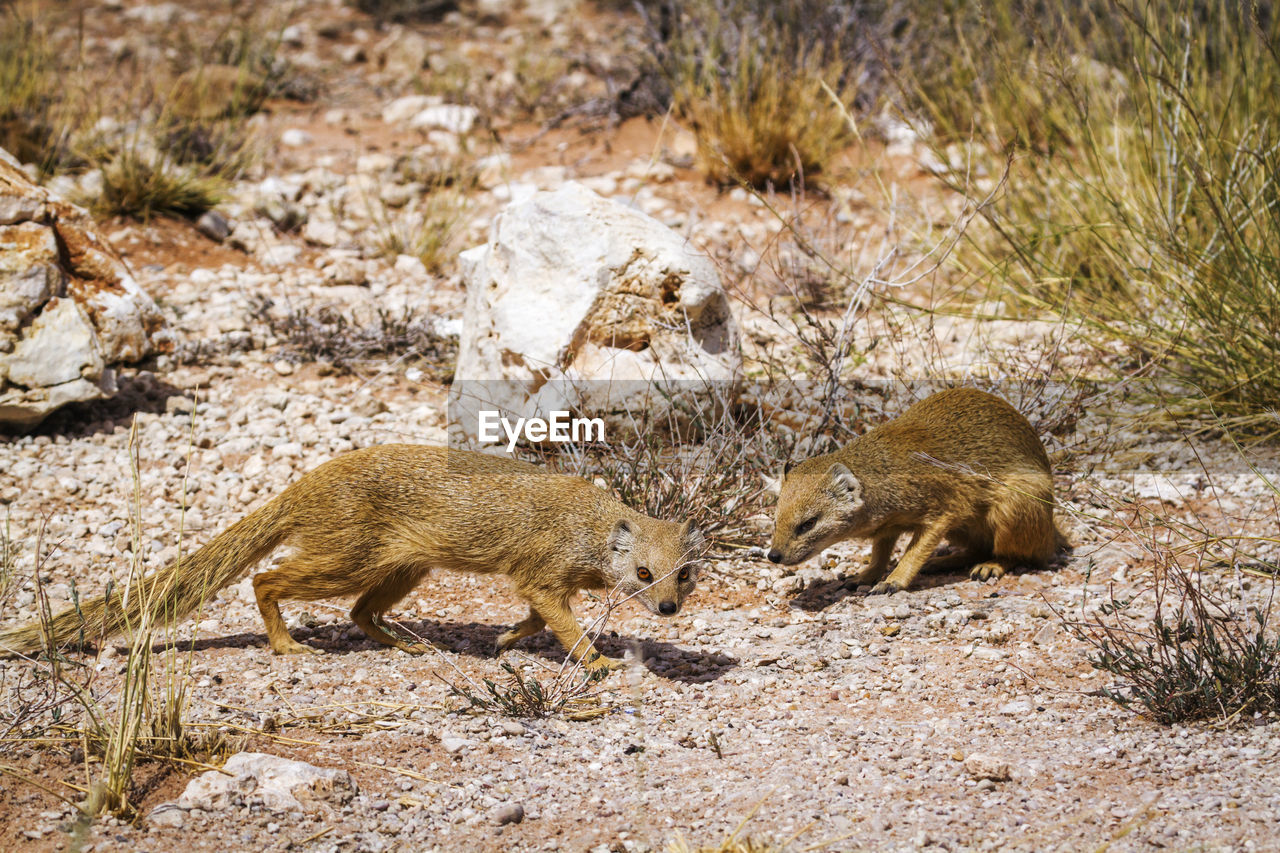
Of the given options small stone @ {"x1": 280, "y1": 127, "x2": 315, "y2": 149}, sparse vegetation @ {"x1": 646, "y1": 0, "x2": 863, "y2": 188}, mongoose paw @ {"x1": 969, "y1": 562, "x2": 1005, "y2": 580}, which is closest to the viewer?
mongoose paw @ {"x1": 969, "y1": 562, "x2": 1005, "y2": 580}

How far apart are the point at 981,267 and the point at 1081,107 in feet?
5.55

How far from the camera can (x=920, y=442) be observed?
16.9 ft

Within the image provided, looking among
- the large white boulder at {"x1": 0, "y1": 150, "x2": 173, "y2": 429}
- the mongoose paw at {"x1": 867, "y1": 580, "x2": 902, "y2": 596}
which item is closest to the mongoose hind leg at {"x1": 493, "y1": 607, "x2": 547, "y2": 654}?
the mongoose paw at {"x1": 867, "y1": 580, "x2": 902, "y2": 596}

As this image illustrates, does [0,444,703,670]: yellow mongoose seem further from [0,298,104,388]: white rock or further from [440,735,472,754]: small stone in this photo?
[0,298,104,388]: white rock

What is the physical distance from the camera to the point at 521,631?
464cm

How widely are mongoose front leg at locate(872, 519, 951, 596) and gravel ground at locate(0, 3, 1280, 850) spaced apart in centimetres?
14

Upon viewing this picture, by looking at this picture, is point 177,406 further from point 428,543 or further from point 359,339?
point 428,543

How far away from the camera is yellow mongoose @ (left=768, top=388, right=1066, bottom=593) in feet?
16.0

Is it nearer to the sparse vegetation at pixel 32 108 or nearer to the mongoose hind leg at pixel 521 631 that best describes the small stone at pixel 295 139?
the sparse vegetation at pixel 32 108

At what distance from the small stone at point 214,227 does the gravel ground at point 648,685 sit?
1.09 meters

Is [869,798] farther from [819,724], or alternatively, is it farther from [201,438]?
[201,438]

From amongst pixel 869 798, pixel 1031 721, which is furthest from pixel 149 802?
pixel 1031 721

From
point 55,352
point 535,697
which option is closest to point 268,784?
point 535,697

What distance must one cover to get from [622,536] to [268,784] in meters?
1.62
